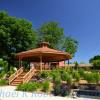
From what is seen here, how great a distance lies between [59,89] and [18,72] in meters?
10.7

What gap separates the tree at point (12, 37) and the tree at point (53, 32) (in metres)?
13.6

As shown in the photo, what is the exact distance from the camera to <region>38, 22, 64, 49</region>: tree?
51.6m

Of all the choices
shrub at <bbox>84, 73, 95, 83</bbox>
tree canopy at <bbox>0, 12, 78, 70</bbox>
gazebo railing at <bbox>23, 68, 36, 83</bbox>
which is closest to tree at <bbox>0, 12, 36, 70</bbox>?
tree canopy at <bbox>0, 12, 78, 70</bbox>

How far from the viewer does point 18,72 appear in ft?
87.2

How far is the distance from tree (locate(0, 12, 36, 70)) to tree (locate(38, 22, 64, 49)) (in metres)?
13.6

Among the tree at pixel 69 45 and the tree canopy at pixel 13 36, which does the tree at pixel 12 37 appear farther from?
the tree at pixel 69 45

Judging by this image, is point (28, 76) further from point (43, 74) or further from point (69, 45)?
point (69, 45)

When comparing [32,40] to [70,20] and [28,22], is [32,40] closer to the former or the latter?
[28,22]

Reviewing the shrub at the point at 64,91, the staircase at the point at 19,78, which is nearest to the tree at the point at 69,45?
the staircase at the point at 19,78

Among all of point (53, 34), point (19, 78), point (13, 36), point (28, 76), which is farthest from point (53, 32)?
point (28, 76)

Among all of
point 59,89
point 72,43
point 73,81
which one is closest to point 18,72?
point 73,81

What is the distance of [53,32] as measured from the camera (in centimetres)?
5203

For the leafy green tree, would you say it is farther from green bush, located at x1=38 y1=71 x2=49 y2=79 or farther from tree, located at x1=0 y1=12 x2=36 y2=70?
green bush, located at x1=38 y1=71 x2=49 y2=79

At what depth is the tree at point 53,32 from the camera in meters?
51.6
